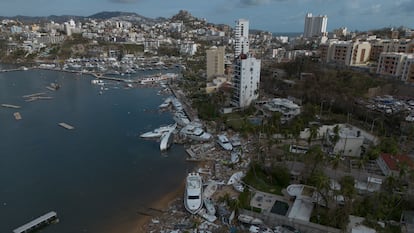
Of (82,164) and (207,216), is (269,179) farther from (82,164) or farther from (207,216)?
(82,164)

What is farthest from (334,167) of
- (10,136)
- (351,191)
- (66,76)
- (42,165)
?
(66,76)

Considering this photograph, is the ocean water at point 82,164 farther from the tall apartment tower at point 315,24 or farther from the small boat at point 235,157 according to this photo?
the tall apartment tower at point 315,24

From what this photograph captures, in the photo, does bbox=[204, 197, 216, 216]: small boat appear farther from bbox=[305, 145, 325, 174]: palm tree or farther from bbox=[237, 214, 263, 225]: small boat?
bbox=[305, 145, 325, 174]: palm tree

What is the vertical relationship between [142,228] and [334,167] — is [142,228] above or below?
below

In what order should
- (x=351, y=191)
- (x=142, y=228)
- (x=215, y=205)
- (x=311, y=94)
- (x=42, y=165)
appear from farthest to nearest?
(x=311, y=94) < (x=42, y=165) < (x=215, y=205) < (x=142, y=228) < (x=351, y=191)

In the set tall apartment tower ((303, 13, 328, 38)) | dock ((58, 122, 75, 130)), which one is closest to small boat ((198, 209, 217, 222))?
dock ((58, 122, 75, 130))

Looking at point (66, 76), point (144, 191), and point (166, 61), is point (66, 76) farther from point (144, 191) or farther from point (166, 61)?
point (144, 191)

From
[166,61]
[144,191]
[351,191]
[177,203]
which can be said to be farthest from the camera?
[166,61]
